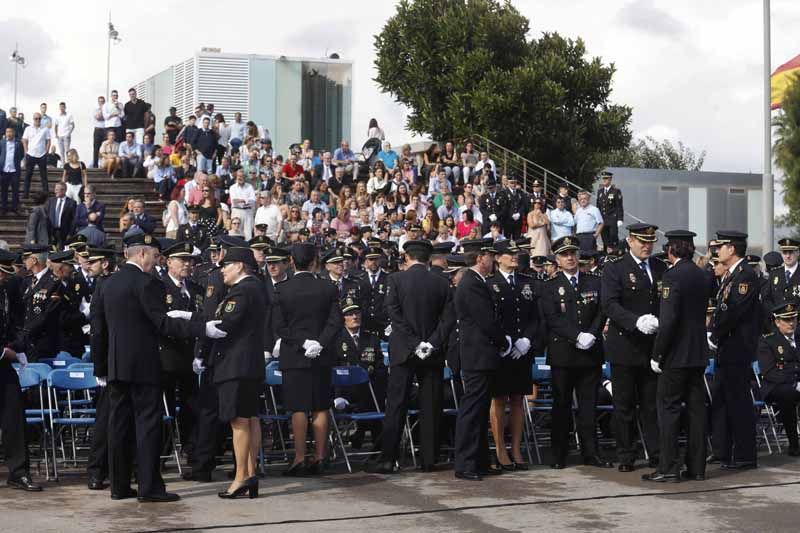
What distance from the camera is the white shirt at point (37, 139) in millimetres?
25141

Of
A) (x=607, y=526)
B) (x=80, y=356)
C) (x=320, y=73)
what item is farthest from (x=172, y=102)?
(x=607, y=526)

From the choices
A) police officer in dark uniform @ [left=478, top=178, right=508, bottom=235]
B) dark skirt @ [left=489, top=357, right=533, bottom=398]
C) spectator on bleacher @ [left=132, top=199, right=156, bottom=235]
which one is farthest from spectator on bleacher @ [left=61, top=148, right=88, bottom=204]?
dark skirt @ [left=489, top=357, right=533, bottom=398]

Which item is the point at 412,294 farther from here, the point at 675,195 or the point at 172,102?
the point at 675,195

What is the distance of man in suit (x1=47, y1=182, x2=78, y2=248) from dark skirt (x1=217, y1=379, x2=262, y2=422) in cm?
1256

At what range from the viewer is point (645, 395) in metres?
12.0

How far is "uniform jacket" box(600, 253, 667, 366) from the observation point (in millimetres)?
11656

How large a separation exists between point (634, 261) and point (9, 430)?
5.46 m

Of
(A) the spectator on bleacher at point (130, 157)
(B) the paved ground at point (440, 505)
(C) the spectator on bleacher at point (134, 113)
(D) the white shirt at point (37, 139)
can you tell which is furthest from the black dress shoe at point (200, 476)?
(C) the spectator on bleacher at point (134, 113)

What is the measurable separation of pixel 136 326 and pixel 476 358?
2.96 m

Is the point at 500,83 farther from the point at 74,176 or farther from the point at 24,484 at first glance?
the point at 24,484

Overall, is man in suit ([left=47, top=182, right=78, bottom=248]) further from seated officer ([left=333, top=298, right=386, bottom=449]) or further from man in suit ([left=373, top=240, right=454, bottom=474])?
man in suit ([left=373, top=240, right=454, bottom=474])

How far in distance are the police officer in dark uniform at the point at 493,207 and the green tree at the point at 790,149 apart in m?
38.2

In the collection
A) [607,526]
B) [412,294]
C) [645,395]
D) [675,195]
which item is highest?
[675,195]

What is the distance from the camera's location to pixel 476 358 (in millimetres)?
11414
